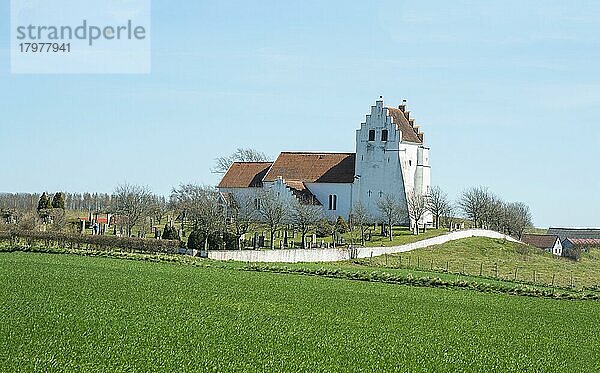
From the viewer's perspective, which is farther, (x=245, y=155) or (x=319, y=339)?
(x=245, y=155)

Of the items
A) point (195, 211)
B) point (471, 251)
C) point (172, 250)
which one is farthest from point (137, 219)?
point (471, 251)

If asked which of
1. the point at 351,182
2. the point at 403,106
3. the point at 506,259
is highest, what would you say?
the point at 403,106

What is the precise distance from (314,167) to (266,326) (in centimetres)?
6295

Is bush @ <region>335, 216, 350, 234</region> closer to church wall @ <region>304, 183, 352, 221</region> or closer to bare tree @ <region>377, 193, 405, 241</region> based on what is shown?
bare tree @ <region>377, 193, 405, 241</region>

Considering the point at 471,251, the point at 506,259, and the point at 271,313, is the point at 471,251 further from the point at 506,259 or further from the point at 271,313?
the point at 271,313

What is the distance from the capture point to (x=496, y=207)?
9869 centimetres

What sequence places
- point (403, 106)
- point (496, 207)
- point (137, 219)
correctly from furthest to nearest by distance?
point (496, 207) → point (403, 106) → point (137, 219)

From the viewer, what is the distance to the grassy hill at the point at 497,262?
57.0m

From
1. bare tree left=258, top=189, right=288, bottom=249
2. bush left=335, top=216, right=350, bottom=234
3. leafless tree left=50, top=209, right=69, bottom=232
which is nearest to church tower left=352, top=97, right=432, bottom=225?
bush left=335, top=216, right=350, bottom=234

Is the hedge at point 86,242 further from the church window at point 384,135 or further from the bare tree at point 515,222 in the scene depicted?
the bare tree at point 515,222

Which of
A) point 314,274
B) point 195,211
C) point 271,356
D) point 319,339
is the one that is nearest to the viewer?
point 271,356

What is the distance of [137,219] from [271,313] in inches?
1765

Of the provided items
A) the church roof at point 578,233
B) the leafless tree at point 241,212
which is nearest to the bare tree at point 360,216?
the leafless tree at point 241,212

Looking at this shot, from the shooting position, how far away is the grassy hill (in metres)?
57.0
